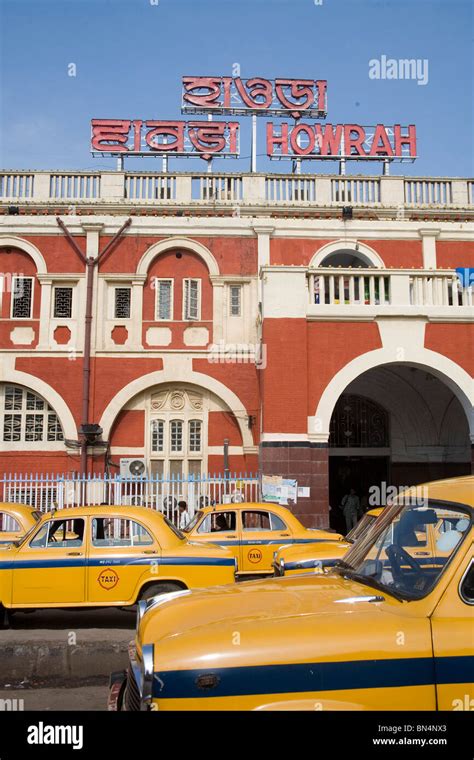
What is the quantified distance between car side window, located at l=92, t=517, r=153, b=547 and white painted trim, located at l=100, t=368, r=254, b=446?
28.6 ft

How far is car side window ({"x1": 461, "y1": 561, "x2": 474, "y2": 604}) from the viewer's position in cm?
327

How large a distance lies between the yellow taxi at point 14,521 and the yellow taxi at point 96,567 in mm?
2183

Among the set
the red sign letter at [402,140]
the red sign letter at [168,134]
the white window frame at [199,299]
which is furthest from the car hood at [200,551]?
the red sign letter at [402,140]

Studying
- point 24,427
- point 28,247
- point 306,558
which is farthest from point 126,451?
point 306,558

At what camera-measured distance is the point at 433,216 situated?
18.4m

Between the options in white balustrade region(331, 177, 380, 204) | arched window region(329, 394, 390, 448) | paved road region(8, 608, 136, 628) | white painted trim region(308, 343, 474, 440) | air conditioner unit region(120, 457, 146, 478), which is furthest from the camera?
white balustrade region(331, 177, 380, 204)

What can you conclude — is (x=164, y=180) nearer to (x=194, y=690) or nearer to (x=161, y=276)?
(x=161, y=276)

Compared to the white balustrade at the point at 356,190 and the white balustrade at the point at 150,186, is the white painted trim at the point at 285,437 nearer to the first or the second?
the white balustrade at the point at 356,190

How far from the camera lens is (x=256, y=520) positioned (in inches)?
415

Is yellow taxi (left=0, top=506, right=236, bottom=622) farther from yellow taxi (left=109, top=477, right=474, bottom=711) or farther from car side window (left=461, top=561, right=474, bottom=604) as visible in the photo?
car side window (left=461, top=561, right=474, bottom=604)

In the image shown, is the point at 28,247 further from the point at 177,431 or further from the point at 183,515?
the point at 183,515

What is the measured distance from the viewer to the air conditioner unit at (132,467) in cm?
1694

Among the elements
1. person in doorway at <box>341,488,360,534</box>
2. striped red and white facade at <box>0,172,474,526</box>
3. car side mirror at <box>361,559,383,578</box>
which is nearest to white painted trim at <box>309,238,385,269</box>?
striped red and white facade at <box>0,172,474,526</box>
